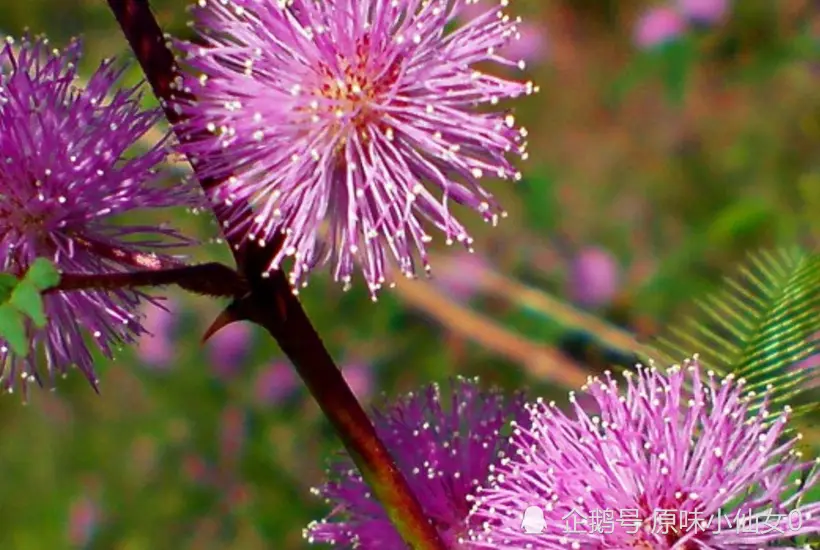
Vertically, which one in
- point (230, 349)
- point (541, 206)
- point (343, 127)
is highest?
point (230, 349)

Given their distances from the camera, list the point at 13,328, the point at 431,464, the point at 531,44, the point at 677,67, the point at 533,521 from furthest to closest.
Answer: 1. the point at 531,44
2. the point at 677,67
3. the point at 431,464
4. the point at 533,521
5. the point at 13,328

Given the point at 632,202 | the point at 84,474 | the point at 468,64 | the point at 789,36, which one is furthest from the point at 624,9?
the point at 468,64

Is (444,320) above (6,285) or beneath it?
above

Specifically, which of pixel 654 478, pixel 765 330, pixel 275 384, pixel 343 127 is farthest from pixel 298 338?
pixel 275 384

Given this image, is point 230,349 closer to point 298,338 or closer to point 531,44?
point 531,44

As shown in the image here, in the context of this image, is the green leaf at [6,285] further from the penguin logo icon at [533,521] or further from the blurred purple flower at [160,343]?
the blurred purple flower at [160,343]

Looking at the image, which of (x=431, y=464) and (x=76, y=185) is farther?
(x=431, y=464)

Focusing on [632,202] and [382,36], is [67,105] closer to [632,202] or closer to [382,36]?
[382,36]

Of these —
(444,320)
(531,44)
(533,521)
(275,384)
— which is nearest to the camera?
(533,521)
